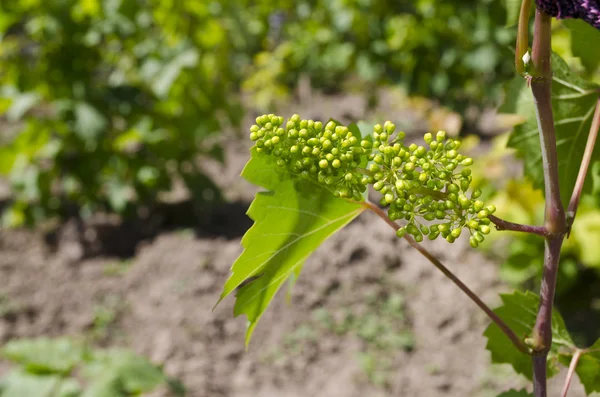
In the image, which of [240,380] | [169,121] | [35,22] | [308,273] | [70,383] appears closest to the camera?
[70,383]

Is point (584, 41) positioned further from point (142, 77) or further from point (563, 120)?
point (142, 77)

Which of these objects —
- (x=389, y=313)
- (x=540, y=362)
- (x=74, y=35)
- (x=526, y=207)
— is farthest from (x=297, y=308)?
(x=540, y=362)

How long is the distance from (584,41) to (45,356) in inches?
83.2

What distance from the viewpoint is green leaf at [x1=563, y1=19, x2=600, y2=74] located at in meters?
1.22

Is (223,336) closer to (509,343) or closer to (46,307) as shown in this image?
(46,307)

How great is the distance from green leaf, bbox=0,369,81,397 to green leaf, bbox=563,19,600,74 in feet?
6.38

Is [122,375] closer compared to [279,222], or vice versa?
[279,222]

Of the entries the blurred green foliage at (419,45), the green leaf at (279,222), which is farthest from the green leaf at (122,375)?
the blurred green foliage at (419,45)

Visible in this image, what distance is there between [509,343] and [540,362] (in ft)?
0.79

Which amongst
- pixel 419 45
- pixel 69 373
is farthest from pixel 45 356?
pixel 419 45

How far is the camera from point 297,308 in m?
3.69

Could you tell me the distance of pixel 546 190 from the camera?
90 cm

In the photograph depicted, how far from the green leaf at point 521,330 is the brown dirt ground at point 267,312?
1.76 meters

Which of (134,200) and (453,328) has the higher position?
(134,200)
